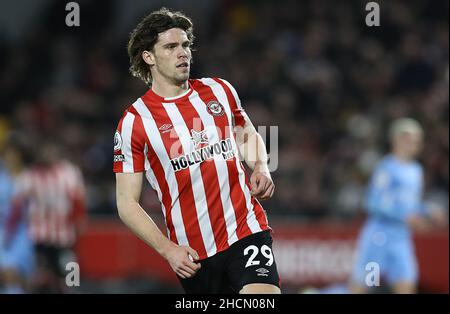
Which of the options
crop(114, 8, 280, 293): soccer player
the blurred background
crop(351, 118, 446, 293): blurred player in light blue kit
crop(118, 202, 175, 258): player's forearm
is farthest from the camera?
the blurred background

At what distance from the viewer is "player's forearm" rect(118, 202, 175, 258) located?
17.1 feet

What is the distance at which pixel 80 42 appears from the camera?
1580 centimetres

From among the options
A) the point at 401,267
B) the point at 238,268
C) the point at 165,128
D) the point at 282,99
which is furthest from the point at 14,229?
the point at 238,268

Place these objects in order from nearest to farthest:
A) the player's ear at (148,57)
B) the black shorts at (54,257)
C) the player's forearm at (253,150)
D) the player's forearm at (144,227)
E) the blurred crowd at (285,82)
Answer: the player's forearm at (144,227), the player's forearm at (253,150), the player's ear at (148,57), the black shorts at (54,257), the blurred crowd at (285,82)

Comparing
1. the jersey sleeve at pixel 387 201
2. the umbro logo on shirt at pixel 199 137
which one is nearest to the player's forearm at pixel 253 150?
the umbro logo on shirt at pixel 199 137

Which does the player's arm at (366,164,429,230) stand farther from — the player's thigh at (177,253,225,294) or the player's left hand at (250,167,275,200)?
the player's left hand at (250,167,275,200)

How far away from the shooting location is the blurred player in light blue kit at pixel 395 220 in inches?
398

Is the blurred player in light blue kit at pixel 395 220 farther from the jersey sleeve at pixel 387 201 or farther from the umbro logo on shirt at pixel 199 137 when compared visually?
the umbro logo on shirt at pixel 199 137

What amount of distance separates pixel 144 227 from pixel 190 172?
41cm

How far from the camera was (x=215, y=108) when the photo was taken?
5.60 metres

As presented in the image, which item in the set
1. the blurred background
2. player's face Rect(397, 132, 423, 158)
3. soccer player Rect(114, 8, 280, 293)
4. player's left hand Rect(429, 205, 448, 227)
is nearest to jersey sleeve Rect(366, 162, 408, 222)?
player's face Rect(397, 132, 423, 158)

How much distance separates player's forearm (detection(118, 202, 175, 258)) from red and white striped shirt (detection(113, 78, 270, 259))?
0.23 metres
